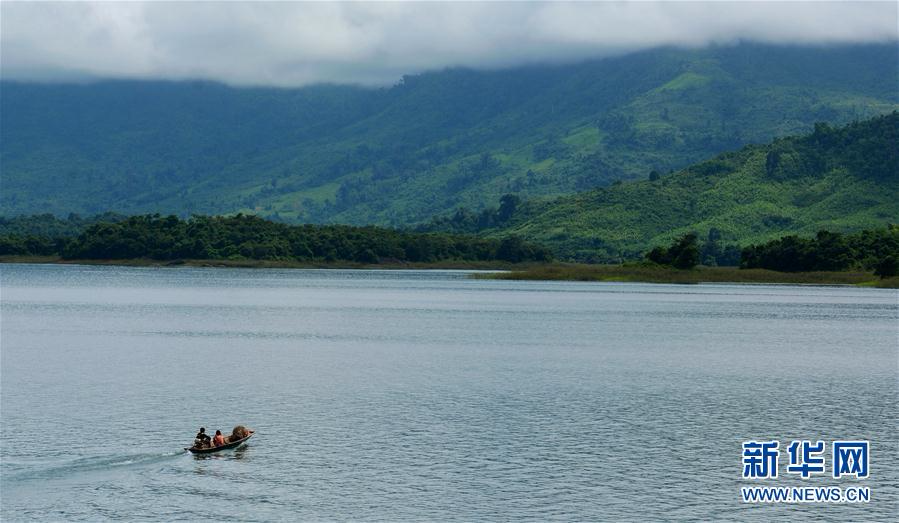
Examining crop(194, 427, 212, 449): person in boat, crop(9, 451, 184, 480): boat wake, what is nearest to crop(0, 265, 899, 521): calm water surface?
crop(9, 451, 184, 480): boat wake

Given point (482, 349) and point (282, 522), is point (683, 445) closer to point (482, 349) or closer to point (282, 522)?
point (282, 522)

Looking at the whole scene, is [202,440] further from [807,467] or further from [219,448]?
[807,467]

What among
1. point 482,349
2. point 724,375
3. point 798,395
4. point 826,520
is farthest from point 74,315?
point 826,520

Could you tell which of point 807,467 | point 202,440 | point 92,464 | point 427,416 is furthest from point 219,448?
point 807,467

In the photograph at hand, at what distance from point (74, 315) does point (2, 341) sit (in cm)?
3614

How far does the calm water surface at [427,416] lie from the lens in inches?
1991

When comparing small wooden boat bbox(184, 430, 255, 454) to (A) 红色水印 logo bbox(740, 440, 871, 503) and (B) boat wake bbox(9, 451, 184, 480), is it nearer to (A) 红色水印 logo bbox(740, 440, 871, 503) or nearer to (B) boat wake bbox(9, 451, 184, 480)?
(B) boat wake bbox(9, 451, 184, 480)

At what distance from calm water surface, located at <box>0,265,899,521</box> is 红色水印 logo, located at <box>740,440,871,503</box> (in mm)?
818

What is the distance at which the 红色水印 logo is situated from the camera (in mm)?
51844

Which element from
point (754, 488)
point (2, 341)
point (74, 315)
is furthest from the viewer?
point (74, 315)

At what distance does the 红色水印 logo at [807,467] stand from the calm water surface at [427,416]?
82 cm

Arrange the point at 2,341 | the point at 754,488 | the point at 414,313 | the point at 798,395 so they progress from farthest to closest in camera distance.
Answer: the point at 414,313
the point at 2,341
the point at 798,395
the point at 754,488

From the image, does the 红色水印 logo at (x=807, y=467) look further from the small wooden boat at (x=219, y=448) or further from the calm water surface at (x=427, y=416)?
the small wooden boat at (x=219, y=448)

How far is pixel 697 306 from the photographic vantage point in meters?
186
